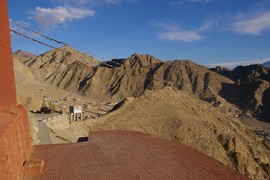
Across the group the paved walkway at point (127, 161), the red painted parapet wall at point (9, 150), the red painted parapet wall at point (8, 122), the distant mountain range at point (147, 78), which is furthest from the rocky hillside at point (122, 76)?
the red painted parapet wall at point (9, 150)

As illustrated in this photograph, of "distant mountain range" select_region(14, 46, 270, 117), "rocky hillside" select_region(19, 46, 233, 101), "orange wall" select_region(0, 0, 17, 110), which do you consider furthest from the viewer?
"rocky hillside" select_region(19, 46, 233, 101)

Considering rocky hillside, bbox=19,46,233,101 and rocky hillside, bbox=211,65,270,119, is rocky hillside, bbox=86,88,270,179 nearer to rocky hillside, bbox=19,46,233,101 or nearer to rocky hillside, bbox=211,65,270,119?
rocky hillside, bbox=211,65,270,119

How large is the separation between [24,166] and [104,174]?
241 centimetres

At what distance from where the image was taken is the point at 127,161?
12719mm

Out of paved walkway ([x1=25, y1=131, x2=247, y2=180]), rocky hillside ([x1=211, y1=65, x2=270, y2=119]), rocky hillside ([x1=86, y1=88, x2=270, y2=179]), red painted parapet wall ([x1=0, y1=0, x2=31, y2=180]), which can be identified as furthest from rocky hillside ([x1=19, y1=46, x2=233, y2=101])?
red painted parapet wall ([x1=0, y1=0, x2=31, y2=180])

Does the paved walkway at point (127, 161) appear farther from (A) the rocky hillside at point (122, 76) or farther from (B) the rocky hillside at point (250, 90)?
(A) the rocky hillside at point (122, 76)

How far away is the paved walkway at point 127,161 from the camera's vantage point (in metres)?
11.2

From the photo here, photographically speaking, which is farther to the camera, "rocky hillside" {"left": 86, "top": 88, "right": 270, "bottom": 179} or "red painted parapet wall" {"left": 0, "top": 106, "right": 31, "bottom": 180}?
"rocky hillside" {"left": 86, "top": 88, "right": 270, "bottom": 179}

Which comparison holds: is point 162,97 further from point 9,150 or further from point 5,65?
point 9,150

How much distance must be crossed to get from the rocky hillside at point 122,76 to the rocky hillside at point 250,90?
6.31m

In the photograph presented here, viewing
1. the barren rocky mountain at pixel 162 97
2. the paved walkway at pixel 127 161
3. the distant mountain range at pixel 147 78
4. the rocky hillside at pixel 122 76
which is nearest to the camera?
the paved walkway at pixel 127 161

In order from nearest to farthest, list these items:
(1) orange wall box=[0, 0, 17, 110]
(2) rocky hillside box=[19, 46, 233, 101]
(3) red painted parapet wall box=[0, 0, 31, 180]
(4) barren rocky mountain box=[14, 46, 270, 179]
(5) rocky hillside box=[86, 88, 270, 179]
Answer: (3) red painted parapet wall box=[0, 0, 31, 180] < (1) orange wall box=[0, 0, 17, 110] < (5) rocky hillside box=[86, 88, 270, 179] < (4) barren rocky mountain box=[14, 46, 270, 179] < (2) rocky hillside box=[19, 46, 233, 101]

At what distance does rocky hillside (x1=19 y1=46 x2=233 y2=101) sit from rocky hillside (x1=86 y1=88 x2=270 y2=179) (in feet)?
269

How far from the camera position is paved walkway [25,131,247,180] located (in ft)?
36.6
